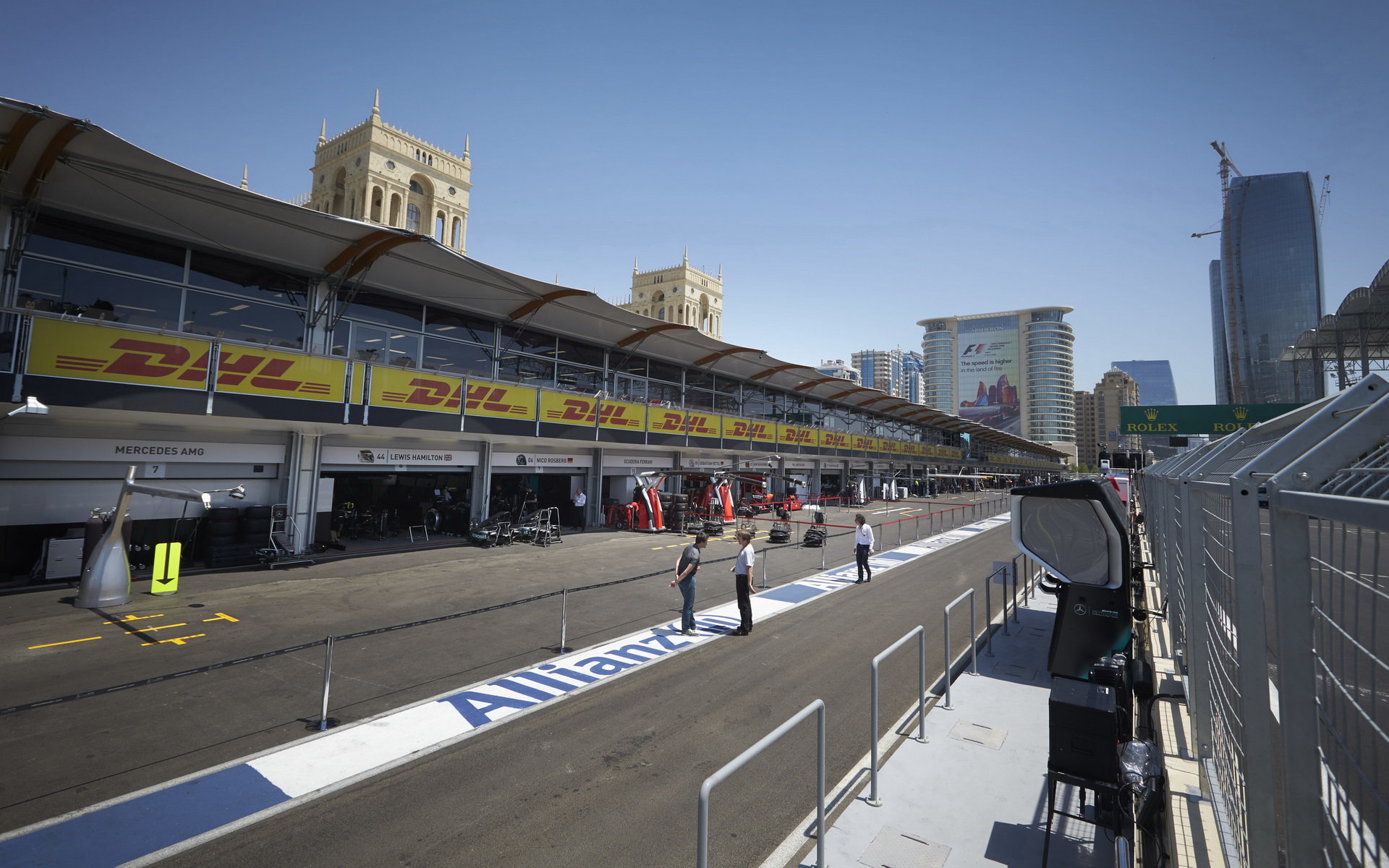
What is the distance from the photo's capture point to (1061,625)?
7.61 meters

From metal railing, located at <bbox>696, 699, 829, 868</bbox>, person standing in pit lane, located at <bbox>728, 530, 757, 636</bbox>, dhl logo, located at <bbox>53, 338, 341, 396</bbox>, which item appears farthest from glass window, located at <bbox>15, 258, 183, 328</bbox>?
metal railing, located at <bbox>696, 699, 829, 868</bbox>

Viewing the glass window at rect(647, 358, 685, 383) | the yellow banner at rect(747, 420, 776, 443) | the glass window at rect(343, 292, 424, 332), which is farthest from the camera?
the yellow banner at rect(747, 420, 776, 443)

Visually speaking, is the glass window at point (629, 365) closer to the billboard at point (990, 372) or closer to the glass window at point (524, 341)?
the glass window at point (524, 341)

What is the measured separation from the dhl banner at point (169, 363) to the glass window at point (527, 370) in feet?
24.3

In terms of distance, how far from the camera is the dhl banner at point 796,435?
1390 inches

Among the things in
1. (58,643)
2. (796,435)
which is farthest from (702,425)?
(58,643)

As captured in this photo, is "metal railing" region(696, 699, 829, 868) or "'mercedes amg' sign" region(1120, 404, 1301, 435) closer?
"metal railing" region(696, 699, 829, 868)

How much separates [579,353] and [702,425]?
22.2 feet

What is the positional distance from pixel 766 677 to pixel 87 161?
16.5m

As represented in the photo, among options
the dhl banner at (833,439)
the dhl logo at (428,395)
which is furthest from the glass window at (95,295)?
the dhl banner at (833,439)

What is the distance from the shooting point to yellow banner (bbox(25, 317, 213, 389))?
11.9 meters

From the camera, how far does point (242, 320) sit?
1659cm

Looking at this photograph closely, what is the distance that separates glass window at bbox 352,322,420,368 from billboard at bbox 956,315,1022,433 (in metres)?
171

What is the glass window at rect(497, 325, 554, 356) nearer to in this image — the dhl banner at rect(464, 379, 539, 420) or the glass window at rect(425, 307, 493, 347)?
the glass window at rect(425, 307, 493, 347)
